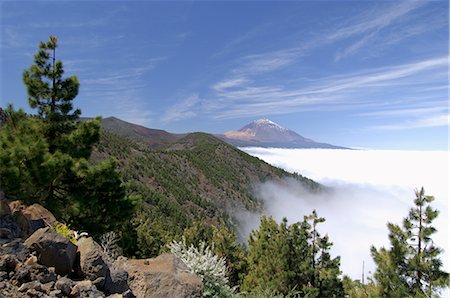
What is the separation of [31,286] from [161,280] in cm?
203

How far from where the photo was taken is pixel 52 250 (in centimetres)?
483

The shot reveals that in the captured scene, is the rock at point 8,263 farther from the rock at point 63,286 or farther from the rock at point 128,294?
the rock at point 128,294

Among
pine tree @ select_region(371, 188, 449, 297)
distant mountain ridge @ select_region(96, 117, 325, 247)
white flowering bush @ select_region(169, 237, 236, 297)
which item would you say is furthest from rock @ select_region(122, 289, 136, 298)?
distant mountain ridge @ select_region(96, 117, 325, 247)

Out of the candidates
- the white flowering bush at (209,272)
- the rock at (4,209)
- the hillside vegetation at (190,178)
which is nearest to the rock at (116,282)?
the white flowering bush at (209,272)

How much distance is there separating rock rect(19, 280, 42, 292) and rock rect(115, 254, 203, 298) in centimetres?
163

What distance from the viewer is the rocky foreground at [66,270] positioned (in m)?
4.34

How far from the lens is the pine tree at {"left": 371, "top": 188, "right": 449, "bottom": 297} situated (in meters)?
14.3

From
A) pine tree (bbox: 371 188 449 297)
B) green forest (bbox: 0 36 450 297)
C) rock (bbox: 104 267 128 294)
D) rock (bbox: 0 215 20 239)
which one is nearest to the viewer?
rock (bbox: 0 215 20 239)

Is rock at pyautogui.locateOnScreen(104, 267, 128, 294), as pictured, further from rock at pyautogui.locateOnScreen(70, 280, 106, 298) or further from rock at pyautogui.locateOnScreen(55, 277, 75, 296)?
rock at pyautogui.locateOnScreen(55, 277, 75, 296)

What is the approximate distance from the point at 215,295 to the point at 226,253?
19108 millimetres

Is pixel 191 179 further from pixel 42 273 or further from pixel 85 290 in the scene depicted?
pixel 42 273

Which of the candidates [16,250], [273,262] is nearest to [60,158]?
[16,250]

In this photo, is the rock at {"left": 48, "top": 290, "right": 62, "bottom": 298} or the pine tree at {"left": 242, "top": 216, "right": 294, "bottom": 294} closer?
the rock at {"left": 48, "top": 290, "right": 62, "bottom": 298}

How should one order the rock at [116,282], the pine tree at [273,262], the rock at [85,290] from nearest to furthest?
the rock at [85,290]
the rock at [116,282]
the pine tree at [273,262]
